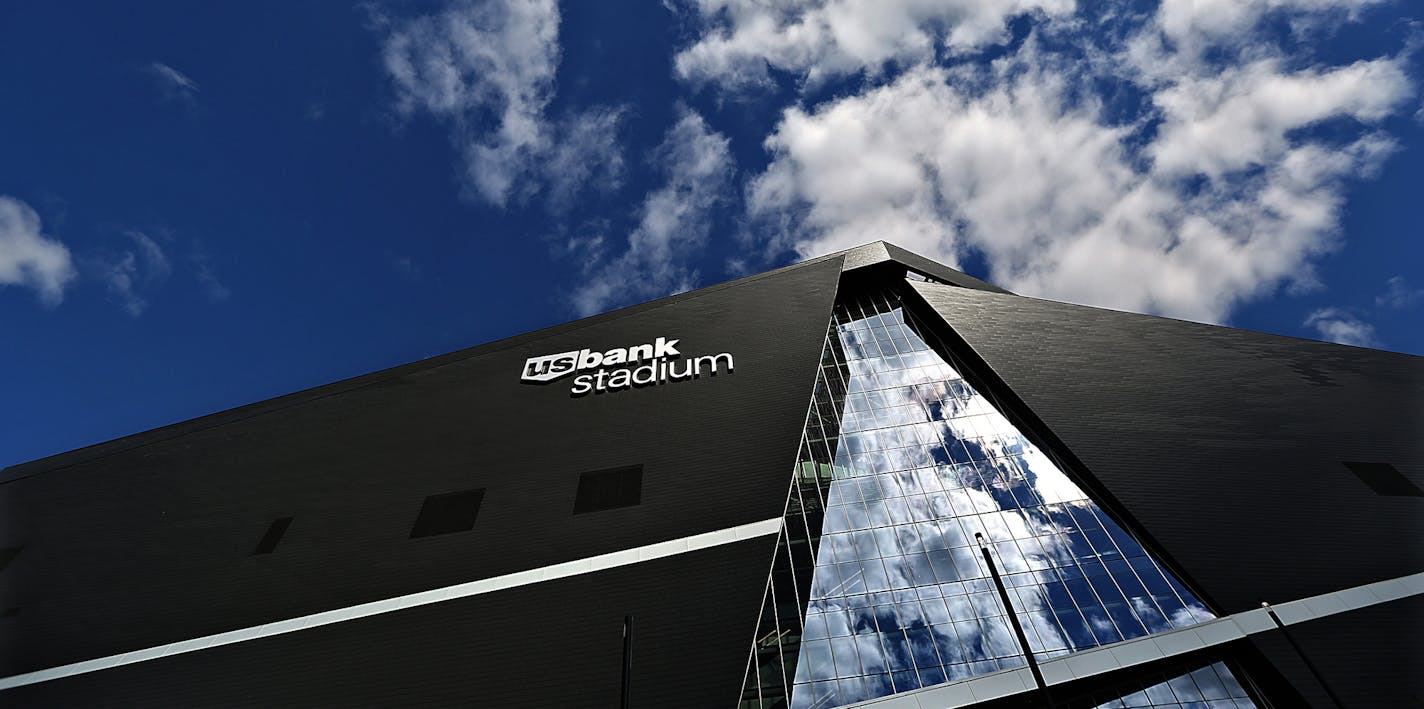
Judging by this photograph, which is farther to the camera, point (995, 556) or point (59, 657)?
point (59, 657)

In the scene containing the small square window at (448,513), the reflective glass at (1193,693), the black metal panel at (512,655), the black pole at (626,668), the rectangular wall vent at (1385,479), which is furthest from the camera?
the small square window at (448,513)

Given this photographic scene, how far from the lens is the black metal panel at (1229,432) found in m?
14.8

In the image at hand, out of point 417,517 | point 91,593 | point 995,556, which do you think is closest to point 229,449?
point 91,593

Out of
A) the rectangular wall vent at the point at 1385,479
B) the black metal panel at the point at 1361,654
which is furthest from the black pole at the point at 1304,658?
the rectangular wall vent at the point at 1385,479

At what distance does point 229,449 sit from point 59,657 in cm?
809

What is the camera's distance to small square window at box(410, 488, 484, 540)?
735 inches

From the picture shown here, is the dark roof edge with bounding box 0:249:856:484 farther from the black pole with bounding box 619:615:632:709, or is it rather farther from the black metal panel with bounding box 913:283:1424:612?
the black pole with bounding box 619:615:632:709

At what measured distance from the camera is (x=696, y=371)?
906 inches

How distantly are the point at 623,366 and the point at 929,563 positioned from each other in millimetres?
12883

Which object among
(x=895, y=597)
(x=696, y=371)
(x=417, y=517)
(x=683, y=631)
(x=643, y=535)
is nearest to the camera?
(x=683, y=631)

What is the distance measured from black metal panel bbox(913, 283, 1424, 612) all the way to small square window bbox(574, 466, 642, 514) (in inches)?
501

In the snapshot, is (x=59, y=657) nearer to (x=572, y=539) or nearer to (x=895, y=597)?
(x=572, y=539)

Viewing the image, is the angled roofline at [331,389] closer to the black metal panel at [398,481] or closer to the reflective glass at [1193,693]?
the black metal panel at [398,481]

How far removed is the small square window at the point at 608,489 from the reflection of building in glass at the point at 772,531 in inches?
3.6
